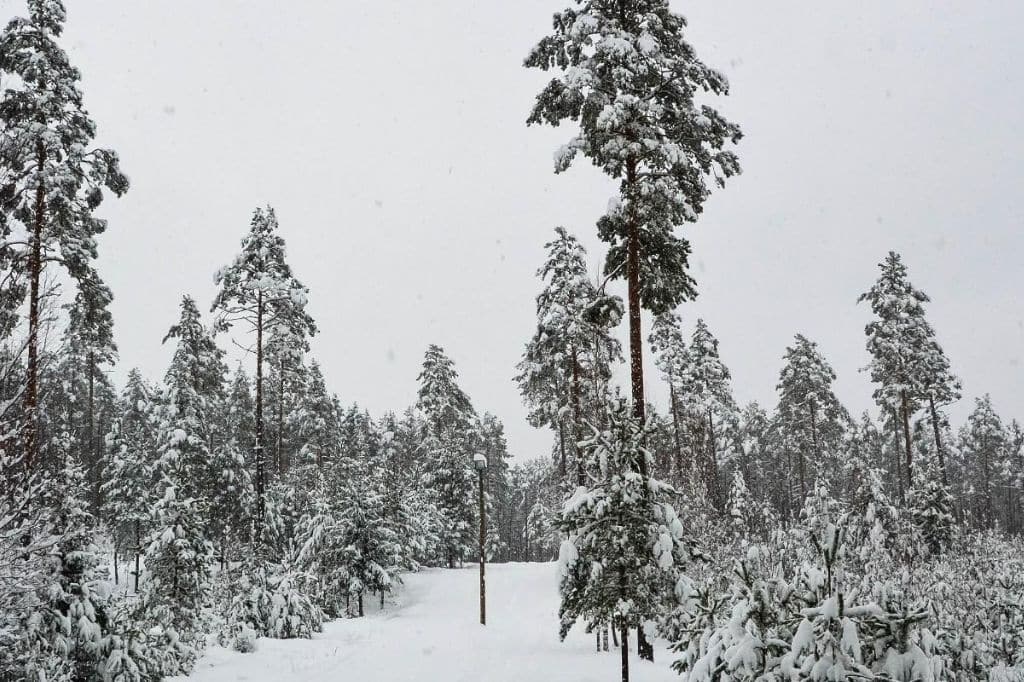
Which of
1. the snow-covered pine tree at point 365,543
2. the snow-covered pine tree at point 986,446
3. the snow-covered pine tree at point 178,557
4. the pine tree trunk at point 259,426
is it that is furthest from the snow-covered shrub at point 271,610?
the snow-covered pine tree at point 986,446

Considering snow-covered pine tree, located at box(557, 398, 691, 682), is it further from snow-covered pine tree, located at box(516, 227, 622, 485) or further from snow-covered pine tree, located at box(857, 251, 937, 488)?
snow-covered pine tree, located at box(857, 251, 937, 488)

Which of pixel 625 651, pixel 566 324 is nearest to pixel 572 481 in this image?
pixel 566 324

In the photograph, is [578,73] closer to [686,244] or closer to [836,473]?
[686,244]

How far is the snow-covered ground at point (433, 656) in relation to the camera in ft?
39.9

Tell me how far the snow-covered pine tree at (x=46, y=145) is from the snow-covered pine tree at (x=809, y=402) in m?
38.9

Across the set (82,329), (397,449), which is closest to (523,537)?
(397,449)

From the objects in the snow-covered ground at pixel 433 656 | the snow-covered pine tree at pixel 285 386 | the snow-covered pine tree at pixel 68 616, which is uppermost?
the snow-covered pine tree at pixel 285 386

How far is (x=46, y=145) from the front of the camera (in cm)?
1488

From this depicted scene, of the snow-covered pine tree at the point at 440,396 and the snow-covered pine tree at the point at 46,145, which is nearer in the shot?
the snow-covered pine tree at the point at 46,145

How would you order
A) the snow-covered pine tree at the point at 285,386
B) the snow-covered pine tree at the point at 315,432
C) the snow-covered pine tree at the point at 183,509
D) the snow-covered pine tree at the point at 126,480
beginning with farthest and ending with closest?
the snow-covered pine tree at the point at 315,432 → the snow-covered pine tree at the point at 126,480 → the snow-covered pine tree at the point at 285,386 → the snow-covered pine tree at the point at 183,509

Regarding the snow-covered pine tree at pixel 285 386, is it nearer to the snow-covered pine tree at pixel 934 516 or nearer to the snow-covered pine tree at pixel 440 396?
the snow-covered pine tree at pixel 440 396

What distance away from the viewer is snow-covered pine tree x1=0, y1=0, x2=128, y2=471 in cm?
1462

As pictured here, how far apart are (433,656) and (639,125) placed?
1273 cm

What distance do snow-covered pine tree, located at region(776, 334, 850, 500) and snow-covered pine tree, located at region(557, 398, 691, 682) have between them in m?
33.8
